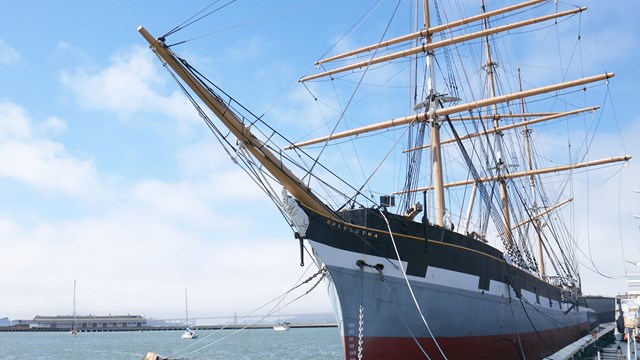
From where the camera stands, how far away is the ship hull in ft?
50.5

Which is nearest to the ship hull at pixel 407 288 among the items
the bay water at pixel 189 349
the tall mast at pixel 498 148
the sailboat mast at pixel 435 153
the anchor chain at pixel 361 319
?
the anchor chain at pixel 361 319

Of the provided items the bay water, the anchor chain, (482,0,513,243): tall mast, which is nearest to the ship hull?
the anchor chain

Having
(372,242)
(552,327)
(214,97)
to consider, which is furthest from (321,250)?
(552,327)

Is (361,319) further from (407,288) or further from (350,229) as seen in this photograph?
(350,229)

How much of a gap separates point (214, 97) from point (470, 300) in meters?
10.5

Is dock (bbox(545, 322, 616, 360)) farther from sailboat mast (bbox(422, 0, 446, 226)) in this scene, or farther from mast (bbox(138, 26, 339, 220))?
mast (bbox(138, 26, 339, 220))

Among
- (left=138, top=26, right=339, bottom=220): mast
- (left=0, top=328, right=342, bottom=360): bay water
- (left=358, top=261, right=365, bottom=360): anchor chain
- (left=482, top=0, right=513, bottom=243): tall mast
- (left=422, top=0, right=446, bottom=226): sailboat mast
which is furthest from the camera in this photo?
(left=0, top=328, right=342, bottom=360): bay water

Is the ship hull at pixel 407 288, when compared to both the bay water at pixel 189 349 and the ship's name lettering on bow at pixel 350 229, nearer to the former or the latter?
the ship's name lettering on bow at pixel 350 229

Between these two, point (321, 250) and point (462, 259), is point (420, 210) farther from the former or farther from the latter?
point (321, 250)

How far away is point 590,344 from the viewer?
93.5 feet

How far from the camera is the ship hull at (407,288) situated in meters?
15.4

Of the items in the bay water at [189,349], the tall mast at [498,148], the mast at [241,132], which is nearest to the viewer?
the mast at [241,132]

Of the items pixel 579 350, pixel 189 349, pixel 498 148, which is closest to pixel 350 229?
pixel 579 350

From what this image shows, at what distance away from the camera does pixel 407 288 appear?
52.5ft
